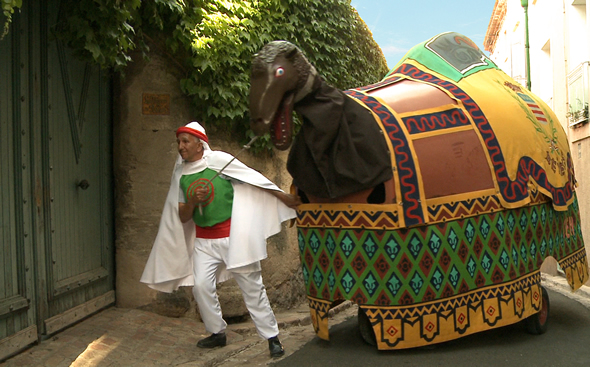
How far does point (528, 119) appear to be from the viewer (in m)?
4.96

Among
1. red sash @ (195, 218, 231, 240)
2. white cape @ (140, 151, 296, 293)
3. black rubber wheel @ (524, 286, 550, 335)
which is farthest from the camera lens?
black rubber wheel @ (524, 286, 550, 335)

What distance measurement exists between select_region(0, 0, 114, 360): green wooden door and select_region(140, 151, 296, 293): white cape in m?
0.75

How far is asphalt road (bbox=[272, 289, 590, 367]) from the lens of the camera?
412 centimetres

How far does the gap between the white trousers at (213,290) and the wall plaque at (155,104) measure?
167 centimetres

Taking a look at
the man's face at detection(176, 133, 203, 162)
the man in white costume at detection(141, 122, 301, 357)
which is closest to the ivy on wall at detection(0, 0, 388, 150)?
the man's face at detection(176, 133, 203, 162)

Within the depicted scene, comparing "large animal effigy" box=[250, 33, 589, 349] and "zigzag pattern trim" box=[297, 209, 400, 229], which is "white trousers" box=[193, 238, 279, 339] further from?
"zigzag pattern trim" box=[297, 209, 400, 229]

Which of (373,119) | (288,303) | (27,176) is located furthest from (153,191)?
(373,119)

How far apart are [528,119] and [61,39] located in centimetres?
380

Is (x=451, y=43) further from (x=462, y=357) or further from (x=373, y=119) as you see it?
(x=462, y=357)

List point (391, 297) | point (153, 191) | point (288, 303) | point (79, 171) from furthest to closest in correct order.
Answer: point (288, 303)
point (153, 191)
point (79, 171)
point (391, 297)

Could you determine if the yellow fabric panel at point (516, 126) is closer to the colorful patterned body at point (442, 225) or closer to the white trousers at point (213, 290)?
the colorful patterned body at point (442, 225)

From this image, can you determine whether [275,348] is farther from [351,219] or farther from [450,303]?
[450,303]

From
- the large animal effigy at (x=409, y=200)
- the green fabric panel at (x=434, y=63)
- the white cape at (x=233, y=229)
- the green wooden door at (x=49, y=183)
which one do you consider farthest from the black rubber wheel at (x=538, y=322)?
the green wooden door at (x=49, y=183)

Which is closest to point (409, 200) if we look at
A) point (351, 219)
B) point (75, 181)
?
point (351, 219)
